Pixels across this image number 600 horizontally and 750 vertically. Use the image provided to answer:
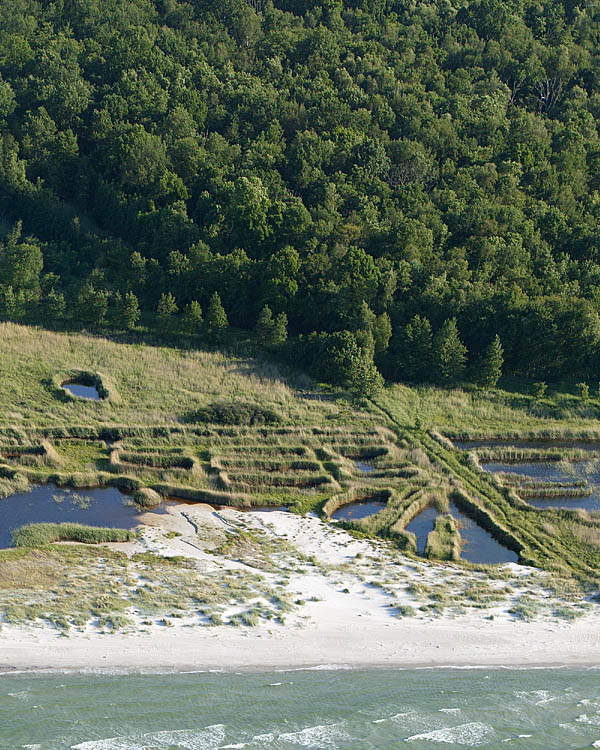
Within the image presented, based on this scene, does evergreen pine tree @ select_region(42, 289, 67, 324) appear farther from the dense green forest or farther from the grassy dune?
the grassy dune

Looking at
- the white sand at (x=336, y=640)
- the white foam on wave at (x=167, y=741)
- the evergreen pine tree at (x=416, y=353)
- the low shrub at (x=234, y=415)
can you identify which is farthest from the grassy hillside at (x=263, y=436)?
the white foam on wave at (x=167, y=741)

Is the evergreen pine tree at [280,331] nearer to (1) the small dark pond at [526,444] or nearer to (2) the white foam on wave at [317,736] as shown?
(1) the small dark pond at [526,444]

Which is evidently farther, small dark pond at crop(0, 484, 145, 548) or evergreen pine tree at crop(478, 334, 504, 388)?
evergreen pine tree at crop(478, 334, 504, 388)

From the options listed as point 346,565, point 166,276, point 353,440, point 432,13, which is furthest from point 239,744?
point 432,13

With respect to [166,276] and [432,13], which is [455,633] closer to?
[166,276]

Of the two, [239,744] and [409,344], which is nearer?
[239,744]

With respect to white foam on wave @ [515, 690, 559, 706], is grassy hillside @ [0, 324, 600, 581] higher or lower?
higher

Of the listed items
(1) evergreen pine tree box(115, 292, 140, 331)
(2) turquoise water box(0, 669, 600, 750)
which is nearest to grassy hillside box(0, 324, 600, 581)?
(1) evergreen pine tree box(115, 292, 140, 331)

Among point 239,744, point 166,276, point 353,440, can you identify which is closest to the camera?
point 239,744
